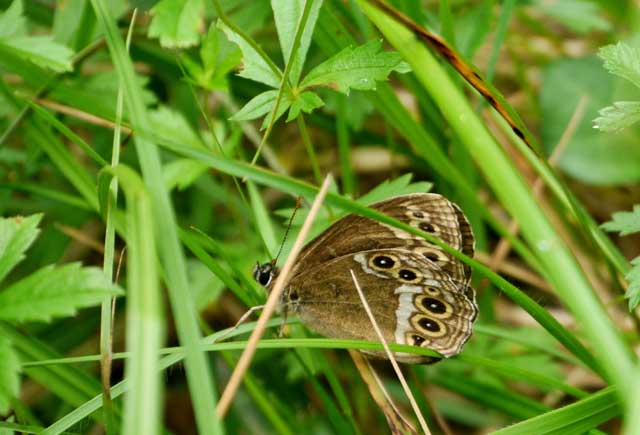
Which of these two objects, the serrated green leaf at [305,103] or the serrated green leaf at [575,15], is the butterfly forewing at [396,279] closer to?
the serrated green leaf at [305,103]

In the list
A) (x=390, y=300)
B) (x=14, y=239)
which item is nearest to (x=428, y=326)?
(x=390, y=300)


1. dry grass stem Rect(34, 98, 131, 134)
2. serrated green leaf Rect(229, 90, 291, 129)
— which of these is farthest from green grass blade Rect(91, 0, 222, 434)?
dry grass stem Rect(34, 98, 131, 134)

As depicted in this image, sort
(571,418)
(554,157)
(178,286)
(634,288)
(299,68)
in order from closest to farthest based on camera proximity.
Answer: (178,286), (571,418), (634,288), (299,68), (554,157)

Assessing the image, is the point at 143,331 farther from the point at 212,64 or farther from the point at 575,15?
the point at 575,15

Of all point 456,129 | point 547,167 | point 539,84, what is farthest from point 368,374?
point 539,84

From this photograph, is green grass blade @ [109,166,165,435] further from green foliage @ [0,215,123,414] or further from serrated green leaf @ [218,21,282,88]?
serrated green leaf @ [218,21,282,88]

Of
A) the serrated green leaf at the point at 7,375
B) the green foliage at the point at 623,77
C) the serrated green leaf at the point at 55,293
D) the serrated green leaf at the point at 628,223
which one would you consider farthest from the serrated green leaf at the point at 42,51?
the serrated green leaf at the point at 628,223
